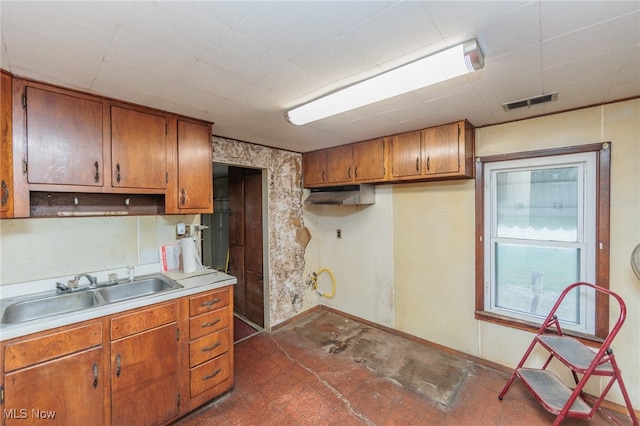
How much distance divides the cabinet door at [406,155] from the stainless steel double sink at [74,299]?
7.80 ft

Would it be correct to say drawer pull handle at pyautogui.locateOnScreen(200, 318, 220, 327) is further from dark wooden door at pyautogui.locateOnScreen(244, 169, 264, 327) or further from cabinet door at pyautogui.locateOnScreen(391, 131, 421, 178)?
cabinet door at pyautogui.locateOnScreen(391, 131, 421, 178)

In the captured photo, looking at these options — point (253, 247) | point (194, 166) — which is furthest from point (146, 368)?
point (253, 247)

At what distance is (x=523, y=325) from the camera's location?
2.45m

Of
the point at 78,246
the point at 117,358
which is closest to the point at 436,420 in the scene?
the point at 117,358

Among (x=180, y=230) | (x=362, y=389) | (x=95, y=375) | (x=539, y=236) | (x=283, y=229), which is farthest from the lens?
(x=283, y=229)

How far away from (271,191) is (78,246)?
198 centimetres

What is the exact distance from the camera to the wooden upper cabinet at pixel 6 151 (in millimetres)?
1545

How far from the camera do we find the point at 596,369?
179cm

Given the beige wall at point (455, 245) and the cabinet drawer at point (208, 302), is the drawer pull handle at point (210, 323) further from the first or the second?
the beige wall at point (455, 245)

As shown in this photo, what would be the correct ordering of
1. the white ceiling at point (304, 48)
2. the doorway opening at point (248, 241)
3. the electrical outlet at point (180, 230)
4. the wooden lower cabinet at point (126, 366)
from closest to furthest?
the white ceiling at point (304, 48) → the wooden lower cabinet at point (126, 366) → the electrical outlet at point (180, 230) → the doorway opening at point (248, 241)

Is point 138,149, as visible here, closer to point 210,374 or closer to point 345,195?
point 210,374

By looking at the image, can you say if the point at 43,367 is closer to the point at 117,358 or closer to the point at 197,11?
the point at 117,358

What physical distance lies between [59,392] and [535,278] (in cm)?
373

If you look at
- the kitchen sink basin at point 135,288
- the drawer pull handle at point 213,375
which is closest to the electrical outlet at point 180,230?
the kitchen sink basin at point 135,288
